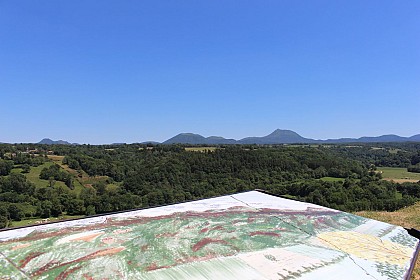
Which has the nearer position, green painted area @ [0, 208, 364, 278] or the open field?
green painted area @ [0, 208, 364, 278]

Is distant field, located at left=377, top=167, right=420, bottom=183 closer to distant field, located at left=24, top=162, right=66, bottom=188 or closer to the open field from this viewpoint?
the open field

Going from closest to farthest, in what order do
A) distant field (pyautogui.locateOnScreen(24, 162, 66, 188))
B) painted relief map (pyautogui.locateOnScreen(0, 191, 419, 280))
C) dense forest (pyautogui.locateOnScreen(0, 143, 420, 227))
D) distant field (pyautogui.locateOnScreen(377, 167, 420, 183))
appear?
painted relief map (pyautogui.locateOnScreen(0, 191, 419, 280)) → dense forest (pyautogui.locateOnScreen(0, 143, 420, 227)) → distant field (pyautogui.locateOnScreen(377, 167, 420, 183)) → distant field (pyautogui.locateOnScreen(24, 162, 66, 188))

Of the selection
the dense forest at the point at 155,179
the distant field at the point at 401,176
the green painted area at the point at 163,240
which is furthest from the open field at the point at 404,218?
the distant field at the point at 401,176

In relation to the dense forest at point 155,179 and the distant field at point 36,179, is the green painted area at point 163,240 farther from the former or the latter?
the distant field at point 36,179

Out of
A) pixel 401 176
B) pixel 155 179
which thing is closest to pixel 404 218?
pixel 155 179

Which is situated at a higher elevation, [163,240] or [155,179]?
[163,240]

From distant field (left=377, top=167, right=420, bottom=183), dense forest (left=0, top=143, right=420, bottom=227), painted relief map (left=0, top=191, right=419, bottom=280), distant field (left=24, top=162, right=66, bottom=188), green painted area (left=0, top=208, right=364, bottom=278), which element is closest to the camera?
painted relief map (left=0, top=191, right=419, bottom=280)

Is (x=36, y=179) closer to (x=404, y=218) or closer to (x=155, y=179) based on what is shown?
(x=155, y=179)

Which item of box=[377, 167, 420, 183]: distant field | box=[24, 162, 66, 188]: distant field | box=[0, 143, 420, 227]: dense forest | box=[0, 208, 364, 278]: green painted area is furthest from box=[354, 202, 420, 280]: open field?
box=[24, 162, 66, 188]: distant field
